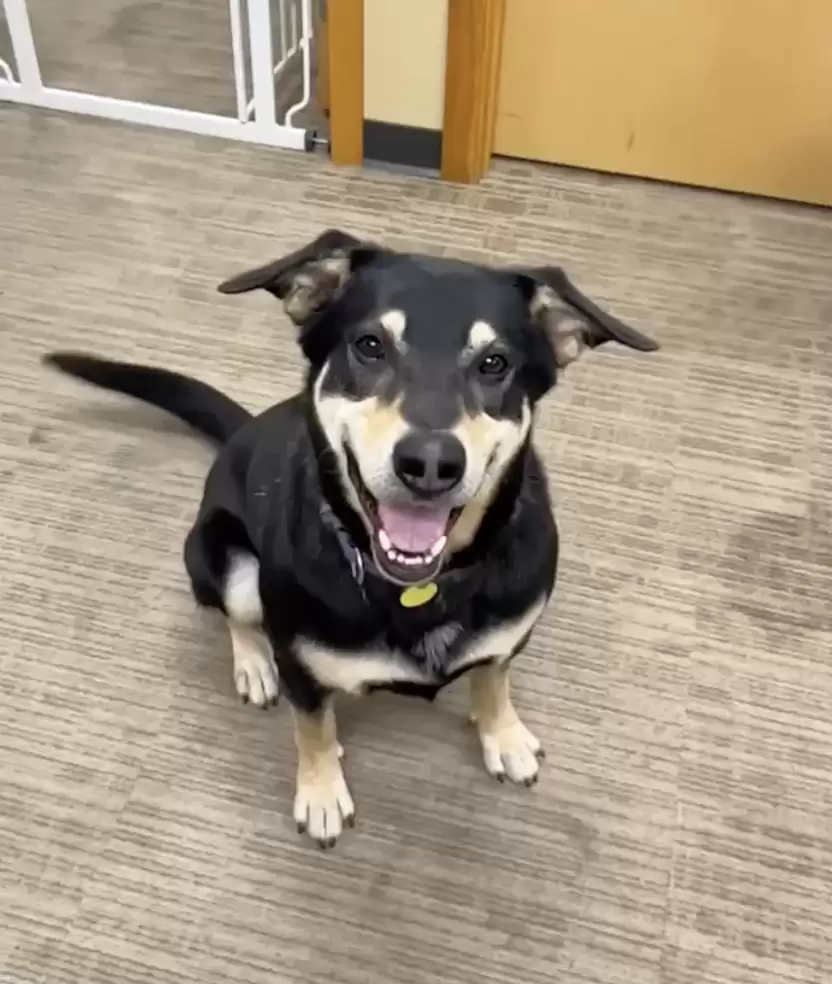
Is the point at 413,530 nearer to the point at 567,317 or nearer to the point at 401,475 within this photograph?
the point at 401,475

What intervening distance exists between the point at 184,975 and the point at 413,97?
1.91 metres

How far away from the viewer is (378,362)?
124 cm

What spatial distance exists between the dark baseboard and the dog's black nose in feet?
5.46

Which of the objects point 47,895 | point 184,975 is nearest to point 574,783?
point 184,975

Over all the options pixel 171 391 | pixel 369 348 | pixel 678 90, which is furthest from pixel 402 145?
pixel 369 348

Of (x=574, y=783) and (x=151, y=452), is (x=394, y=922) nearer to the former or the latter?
(x=574, y=783)

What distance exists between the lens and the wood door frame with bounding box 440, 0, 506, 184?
95.5 inches

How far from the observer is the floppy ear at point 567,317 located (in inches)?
49.5

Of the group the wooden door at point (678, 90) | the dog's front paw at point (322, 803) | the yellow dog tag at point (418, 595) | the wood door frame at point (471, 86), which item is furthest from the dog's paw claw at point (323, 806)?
the wooden door at point (678, 90)

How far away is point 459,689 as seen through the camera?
1.77 m

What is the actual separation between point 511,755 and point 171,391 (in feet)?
2.58

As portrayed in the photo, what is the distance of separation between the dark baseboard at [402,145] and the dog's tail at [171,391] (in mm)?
1065

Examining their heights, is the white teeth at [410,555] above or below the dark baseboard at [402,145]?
above

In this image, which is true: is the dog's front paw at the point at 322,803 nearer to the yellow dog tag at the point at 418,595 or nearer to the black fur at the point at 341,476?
the black fur at the point at 341,476
